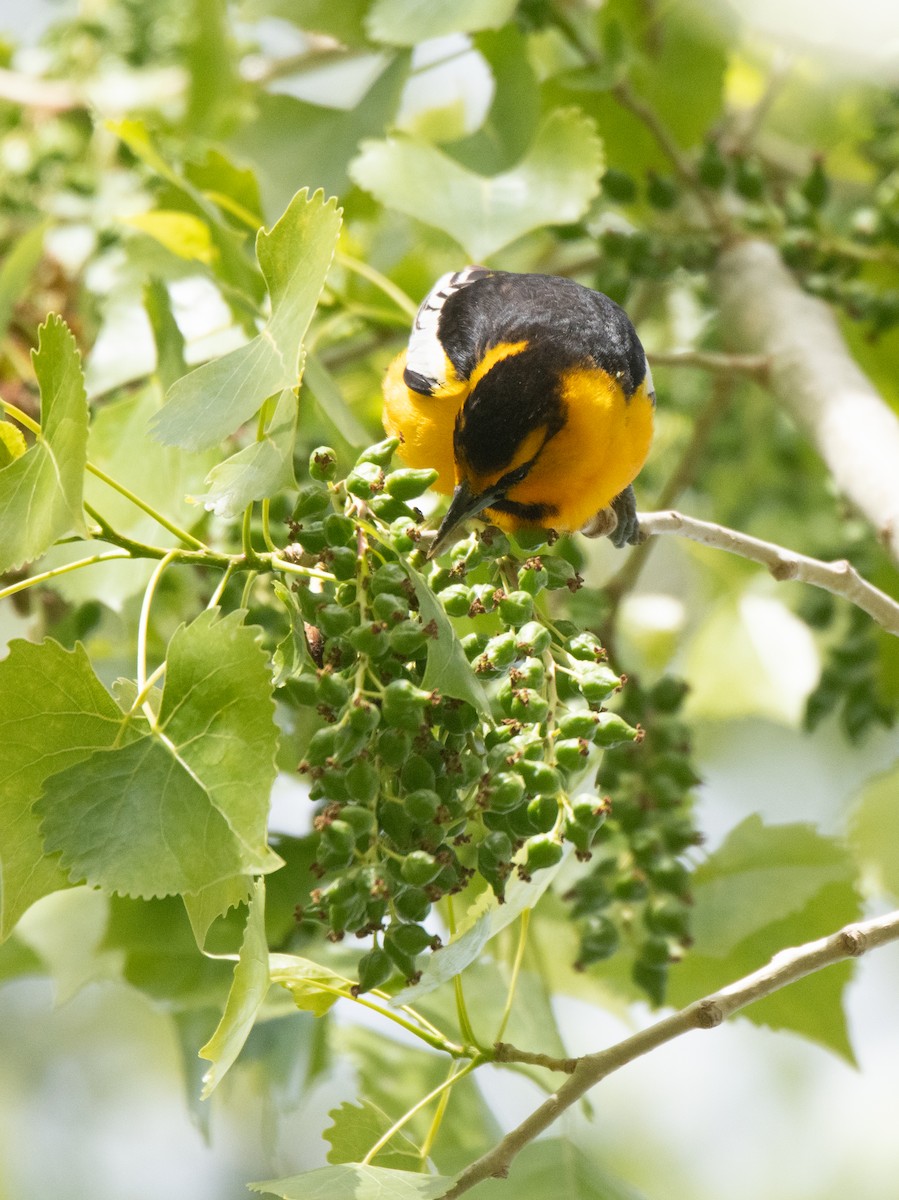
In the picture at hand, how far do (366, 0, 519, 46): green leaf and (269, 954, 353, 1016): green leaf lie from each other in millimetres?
1270

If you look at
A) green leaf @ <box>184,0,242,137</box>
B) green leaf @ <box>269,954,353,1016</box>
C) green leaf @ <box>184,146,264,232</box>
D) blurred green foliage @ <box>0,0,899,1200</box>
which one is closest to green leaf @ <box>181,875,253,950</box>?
blurred green foliage @ <box>0,0,899,1200</box>

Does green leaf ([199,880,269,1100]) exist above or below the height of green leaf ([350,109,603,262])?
below

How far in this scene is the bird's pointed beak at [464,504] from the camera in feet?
4.65

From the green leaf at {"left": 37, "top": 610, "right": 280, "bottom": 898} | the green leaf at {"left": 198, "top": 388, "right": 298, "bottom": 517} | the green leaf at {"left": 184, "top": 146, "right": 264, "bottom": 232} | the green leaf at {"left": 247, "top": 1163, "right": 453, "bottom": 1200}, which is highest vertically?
the green leaf at {"left": 198, "top": 388, "right": 298, "bottom": 517}

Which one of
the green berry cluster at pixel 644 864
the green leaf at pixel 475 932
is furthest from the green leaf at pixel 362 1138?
the green berry cluster at pixel 644 864

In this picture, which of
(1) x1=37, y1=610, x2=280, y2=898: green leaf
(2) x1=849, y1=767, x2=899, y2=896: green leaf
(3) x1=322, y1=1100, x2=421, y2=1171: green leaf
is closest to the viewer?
(1) x1=37, y1=610, x2=280, y2=898: green leaf

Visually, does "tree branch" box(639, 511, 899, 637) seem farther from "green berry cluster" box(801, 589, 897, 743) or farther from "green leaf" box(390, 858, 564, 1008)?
"green berry cluster" box(801, 589, 897, 743)

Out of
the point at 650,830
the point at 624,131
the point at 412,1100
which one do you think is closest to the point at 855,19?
the point at 624,131

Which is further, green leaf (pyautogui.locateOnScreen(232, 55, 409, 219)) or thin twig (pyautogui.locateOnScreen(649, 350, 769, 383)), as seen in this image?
green leaf (pyautogui.locateOnScreen(232, 55, 409, 219))

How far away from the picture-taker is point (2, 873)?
1038mm

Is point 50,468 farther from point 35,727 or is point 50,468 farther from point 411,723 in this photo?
point 411,723

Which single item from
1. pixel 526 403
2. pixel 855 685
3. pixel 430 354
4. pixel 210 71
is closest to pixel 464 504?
pixel 526 403

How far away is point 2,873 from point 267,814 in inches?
9.7

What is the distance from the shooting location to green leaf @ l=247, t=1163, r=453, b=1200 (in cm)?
103
